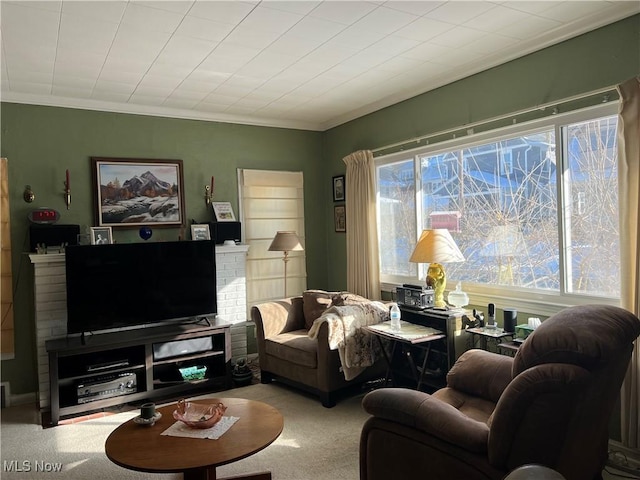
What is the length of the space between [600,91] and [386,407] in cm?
232

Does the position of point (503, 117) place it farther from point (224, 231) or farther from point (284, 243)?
point (224, 231)

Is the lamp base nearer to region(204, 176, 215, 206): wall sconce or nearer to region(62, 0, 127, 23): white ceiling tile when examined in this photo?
region(204, 176, 215, 206): wall sconce

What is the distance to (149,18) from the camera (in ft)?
8.98

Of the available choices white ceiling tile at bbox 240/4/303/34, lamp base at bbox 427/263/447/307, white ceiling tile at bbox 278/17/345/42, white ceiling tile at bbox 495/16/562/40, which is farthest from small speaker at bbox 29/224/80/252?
white ceiling tile at bbox 495/16/562/40

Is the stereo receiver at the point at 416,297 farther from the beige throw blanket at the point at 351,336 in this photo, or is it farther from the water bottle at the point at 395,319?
the beige throw blanket at the point at 351,336

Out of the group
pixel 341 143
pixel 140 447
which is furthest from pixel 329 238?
pixel 140 447

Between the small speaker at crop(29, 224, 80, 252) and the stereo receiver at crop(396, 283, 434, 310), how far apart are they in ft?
9.38

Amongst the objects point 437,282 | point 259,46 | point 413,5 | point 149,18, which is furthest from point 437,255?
point 149,18

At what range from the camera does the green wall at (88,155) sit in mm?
4102

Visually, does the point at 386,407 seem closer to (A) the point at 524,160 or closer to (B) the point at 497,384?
(B) the point at 497,384

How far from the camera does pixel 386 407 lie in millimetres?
2172

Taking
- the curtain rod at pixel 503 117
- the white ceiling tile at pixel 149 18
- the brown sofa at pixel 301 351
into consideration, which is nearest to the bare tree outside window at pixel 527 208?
the curtain rod at pixel 503 117

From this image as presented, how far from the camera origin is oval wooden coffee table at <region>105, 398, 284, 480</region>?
210 cm

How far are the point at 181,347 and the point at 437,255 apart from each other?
7.64 ft
